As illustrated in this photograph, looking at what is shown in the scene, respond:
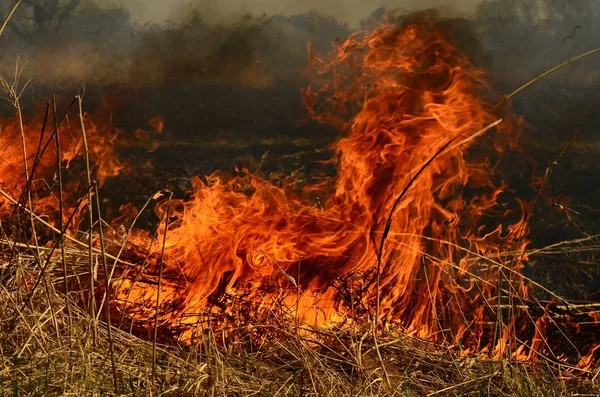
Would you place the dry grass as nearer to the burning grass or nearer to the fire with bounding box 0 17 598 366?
the burning grass

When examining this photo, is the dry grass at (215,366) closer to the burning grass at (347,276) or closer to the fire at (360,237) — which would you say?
the burning grass at (347,276)

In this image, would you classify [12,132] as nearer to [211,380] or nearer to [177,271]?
[177,271]

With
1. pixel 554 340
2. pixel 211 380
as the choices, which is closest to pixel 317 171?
pixel 554 340

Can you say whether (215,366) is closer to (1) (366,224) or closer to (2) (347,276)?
(2) (347,276)

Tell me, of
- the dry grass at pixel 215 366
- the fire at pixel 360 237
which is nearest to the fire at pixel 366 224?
the fire at pixel 360 237

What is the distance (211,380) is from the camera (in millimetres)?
2598

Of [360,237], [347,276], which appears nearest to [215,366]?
[347,276]

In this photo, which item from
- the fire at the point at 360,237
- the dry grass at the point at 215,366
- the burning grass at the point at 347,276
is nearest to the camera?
the dry grass at the point at 215,366

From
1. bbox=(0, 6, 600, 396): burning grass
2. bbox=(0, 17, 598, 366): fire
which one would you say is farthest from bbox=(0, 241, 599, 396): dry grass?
bbox=(0, 17, 598, 366): fire

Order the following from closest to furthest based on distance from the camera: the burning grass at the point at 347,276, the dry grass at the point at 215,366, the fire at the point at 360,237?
the dry grass at the point at 215,366, the burning grass at the point at 347,276, the fire at the point at 360,237

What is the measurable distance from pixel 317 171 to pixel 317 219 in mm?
3635

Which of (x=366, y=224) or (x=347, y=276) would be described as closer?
(x=347, y=276)

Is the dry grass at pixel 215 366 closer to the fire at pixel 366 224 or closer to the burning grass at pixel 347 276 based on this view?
the burning grass at pixel 347 276

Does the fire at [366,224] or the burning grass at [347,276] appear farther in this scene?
the fire at [366,224]
